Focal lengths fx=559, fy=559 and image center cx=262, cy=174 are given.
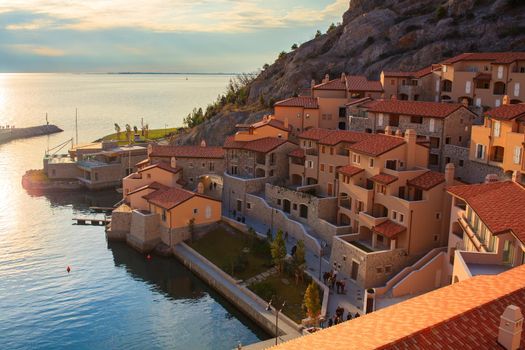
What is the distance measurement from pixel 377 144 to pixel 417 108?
9484 mm

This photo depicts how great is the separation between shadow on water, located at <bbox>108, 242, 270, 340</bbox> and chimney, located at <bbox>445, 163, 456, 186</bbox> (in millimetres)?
18438

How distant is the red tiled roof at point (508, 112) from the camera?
44.8 meters

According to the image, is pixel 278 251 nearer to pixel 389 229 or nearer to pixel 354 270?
pixel 354 270

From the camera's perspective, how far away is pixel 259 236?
5269 centimetres

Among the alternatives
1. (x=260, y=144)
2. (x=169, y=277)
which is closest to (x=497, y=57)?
(x=260, y=144)

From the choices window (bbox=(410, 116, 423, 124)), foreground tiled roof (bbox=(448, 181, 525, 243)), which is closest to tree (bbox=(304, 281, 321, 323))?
foreground tiled roof (bbox=(448, 181, 525, 243))

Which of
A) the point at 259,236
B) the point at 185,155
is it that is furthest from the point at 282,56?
the point at 259,236

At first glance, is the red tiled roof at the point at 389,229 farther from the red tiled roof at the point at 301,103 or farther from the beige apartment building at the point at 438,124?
the red tiled roof at the point at 301,103

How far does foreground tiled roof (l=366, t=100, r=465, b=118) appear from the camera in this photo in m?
53.4

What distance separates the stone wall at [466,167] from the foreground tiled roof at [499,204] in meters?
9.39

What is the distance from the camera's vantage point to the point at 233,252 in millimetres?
51312

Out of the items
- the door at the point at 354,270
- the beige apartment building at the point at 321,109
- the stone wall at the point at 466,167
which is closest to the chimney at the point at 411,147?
the stone wall at the point at 466,167

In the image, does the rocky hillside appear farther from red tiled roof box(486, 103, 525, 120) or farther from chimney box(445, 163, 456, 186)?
chimney box(445, 163, 456, 186)

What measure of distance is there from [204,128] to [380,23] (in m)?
35.2
